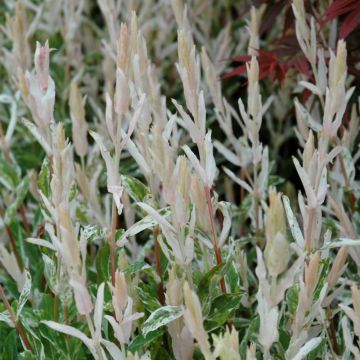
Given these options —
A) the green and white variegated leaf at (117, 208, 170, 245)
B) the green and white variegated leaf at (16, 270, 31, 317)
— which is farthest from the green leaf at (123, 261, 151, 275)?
the green and white variegated leaf at (16, 270, 31, 317)

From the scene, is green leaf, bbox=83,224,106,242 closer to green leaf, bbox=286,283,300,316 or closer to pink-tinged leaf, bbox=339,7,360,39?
green leaf, bbox=286,283,300,316

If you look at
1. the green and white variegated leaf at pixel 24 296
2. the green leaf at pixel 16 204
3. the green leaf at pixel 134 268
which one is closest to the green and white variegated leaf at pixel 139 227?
the green leaf at pixel 134 268

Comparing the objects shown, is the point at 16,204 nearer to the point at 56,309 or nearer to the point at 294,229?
the point at 56,309

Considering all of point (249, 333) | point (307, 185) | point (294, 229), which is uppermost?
point (307, 185)

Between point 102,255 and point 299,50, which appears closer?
point 102,255

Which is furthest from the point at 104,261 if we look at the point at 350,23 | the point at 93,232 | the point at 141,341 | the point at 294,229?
the point at 350,23

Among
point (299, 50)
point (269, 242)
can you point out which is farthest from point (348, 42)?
point (269, 242)

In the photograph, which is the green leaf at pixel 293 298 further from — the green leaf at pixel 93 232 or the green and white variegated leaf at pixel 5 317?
the green and white variegated leaf at pixel 5 317

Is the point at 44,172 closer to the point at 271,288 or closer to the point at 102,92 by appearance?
the point at 271,288
